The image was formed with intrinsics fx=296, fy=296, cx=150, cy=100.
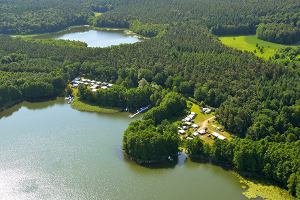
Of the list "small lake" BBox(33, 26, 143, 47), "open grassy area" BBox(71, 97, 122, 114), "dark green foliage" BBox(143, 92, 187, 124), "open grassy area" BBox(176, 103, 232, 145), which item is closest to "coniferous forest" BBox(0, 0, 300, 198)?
"dark green foliage" BBox(143, 92, 187, 124)

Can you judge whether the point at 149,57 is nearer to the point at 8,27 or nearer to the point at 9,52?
the point at 9,52

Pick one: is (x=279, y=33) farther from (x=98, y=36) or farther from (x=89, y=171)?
(x=89, y=171)

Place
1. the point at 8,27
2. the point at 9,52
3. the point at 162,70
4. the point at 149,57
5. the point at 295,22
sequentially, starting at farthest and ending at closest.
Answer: the point at 8,27 → the point at 295,22 → the point at 9,52 → the point at 149,57 → the point at 162,70

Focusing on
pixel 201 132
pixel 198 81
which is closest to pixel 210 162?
pixel 201 132

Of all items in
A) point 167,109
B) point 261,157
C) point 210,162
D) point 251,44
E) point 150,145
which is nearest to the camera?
point 261,157

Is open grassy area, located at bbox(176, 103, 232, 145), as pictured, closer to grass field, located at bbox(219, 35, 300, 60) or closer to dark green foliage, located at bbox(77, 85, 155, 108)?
dark green foliage, located at bbox(77, 85, 155, 108)

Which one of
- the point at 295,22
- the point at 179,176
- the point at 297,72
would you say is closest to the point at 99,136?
the point at 179,176
